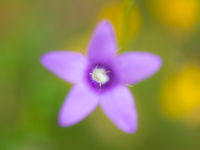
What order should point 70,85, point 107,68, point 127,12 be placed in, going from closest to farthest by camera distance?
point 127,12, point 107,68, point 70,85

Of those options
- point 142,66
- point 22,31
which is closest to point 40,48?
point 22,31

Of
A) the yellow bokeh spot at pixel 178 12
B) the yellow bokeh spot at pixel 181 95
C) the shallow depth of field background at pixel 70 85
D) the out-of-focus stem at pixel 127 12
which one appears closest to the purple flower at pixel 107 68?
the out-of-focus stem at pixel 127 12

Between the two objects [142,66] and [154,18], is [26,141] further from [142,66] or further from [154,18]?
[154,18]

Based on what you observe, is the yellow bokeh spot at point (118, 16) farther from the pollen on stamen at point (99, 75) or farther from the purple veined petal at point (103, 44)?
the purple veined petal at point (103, 44)

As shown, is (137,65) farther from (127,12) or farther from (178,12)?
(178,12)

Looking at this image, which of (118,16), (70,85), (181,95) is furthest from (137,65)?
(118,16)

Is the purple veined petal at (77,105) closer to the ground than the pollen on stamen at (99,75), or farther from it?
closer to the ground
